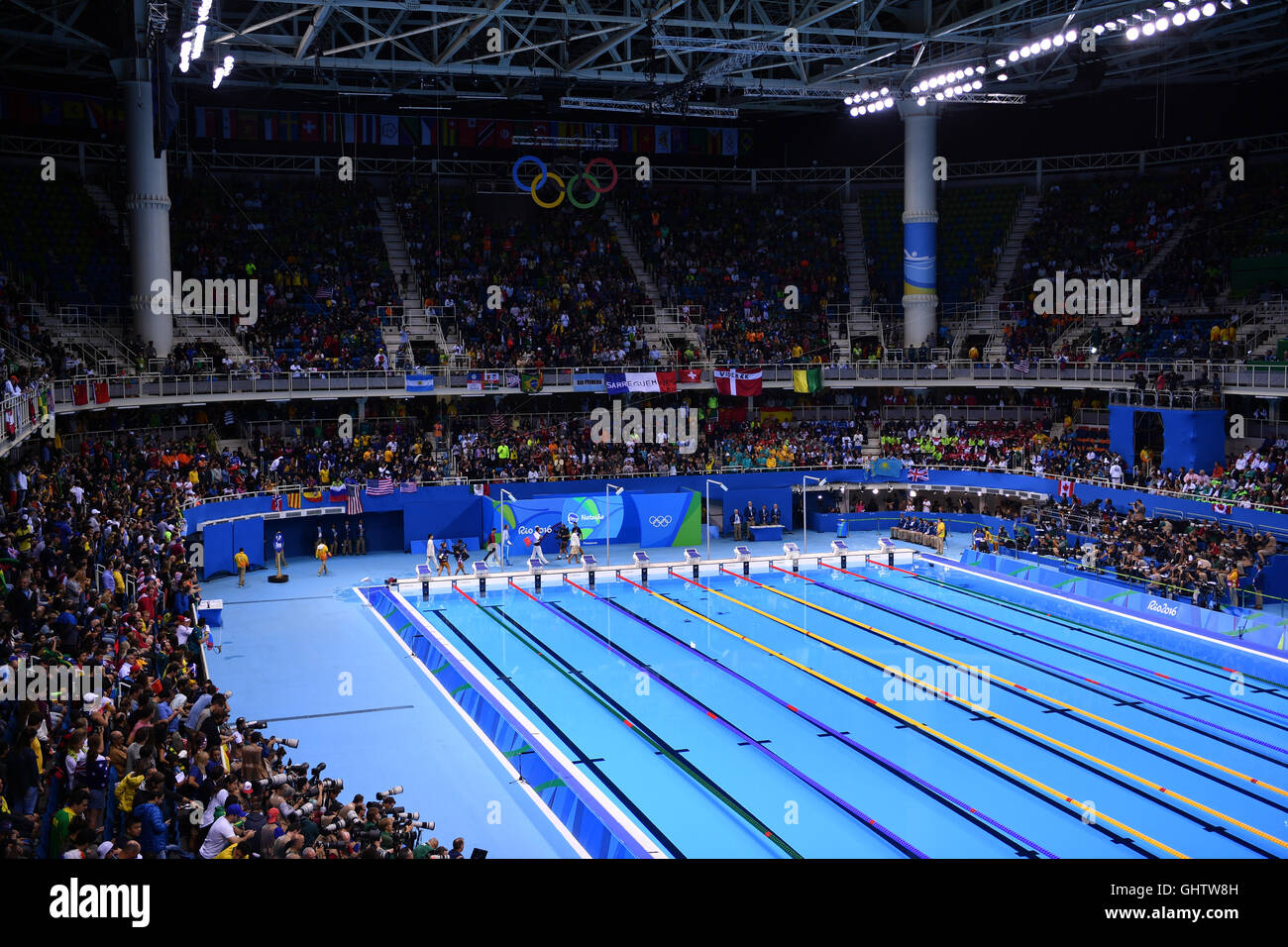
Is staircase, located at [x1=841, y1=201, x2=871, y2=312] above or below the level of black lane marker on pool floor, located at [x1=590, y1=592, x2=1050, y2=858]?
above

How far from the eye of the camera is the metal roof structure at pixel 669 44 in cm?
3155

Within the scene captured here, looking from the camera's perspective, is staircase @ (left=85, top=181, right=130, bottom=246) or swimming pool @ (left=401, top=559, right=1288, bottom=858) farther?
staircase @ (left=85, top=181, right=130, bottom=246)

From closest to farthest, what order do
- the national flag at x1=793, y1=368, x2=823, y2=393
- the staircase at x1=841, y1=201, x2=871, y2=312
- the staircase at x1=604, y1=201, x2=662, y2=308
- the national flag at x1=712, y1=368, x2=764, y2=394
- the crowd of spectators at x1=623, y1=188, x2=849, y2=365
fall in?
the national flag at x1=712, y1=368, x2=764, y2=394, the national flag at x1=793, y1=368, x2=823, y2=393, the crowd of spectators at x1=623, y1=188, x2=849, y2=365, the staircase at x1=604, y1=201, x2=662, y2=308, the staircase at x1=841, y1=201, x2=871, y2=312

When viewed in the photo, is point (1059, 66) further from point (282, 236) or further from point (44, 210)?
point (44, 210)

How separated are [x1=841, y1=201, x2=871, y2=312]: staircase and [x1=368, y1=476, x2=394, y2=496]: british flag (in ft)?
69.2

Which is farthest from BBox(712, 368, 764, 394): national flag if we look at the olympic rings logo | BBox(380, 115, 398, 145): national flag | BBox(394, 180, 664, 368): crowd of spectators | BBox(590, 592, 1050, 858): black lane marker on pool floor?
BBox(590, 592, 1050, 858): black lane marker on pool floor

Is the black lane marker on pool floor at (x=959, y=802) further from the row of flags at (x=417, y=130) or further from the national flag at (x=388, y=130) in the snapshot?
the national flag at (x=388, y=130)

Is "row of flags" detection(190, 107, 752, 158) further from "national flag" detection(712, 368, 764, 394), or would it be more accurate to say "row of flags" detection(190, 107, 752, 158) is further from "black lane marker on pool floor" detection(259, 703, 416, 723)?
"black lane marker on pool floor" detection(259, 703, 416, 723)

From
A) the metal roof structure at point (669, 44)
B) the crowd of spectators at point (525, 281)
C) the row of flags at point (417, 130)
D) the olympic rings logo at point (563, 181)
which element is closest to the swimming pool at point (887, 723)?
the crowd of spectators at point (525, 281)

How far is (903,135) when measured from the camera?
158 feet

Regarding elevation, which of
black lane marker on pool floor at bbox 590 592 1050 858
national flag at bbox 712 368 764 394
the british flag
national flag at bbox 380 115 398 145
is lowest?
black lane marker on pool floor at bbox 590 592 1050 858

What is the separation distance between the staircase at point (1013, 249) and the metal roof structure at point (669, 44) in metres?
4.67

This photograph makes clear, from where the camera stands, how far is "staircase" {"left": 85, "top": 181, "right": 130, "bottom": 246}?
3877cm
